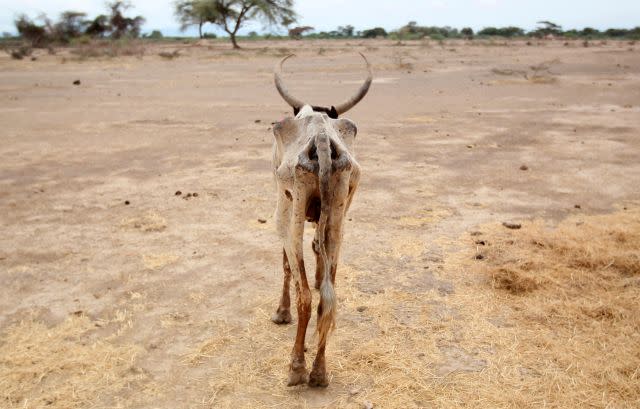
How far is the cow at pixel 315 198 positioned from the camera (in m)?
3.27

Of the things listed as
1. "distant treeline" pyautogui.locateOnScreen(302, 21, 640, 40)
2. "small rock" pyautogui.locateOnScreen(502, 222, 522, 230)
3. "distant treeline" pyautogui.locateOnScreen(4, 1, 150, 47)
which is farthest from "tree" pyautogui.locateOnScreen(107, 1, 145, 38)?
"small rock" pyautogui.locateOnScreen(502, 222, 522, 230)

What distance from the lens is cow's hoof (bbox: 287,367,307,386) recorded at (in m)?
3.54

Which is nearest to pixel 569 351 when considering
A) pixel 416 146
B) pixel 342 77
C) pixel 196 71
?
pixel 416 146

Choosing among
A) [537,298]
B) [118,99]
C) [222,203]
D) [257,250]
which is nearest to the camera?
[537,298]

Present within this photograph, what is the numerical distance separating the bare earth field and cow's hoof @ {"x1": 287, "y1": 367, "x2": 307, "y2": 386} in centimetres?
5

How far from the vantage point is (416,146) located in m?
10.4

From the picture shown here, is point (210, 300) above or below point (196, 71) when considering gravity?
below

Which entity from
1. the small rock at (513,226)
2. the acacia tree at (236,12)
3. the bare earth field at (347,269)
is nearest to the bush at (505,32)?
the acacia tree at (236,12)

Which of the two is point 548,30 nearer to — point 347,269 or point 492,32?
point 492,32

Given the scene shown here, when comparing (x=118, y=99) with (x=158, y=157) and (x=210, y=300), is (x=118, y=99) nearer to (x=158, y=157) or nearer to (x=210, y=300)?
(x=158, y=157)

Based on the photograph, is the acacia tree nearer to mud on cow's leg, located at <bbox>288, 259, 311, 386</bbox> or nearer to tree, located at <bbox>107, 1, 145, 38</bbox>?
tree, located at <bbox>107, 1, 145, 38</bbox>

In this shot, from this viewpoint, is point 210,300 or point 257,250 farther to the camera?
point 257,250

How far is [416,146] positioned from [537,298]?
6.16 metres

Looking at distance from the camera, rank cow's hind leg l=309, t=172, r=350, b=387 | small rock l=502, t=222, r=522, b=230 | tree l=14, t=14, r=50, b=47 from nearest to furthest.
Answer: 1. cow's hind leg l=309, t=172, r=350, b=387
2. small rock l=502, t=222, r=522, b=230
3. tree l=14, t=14, r=50, b=47
